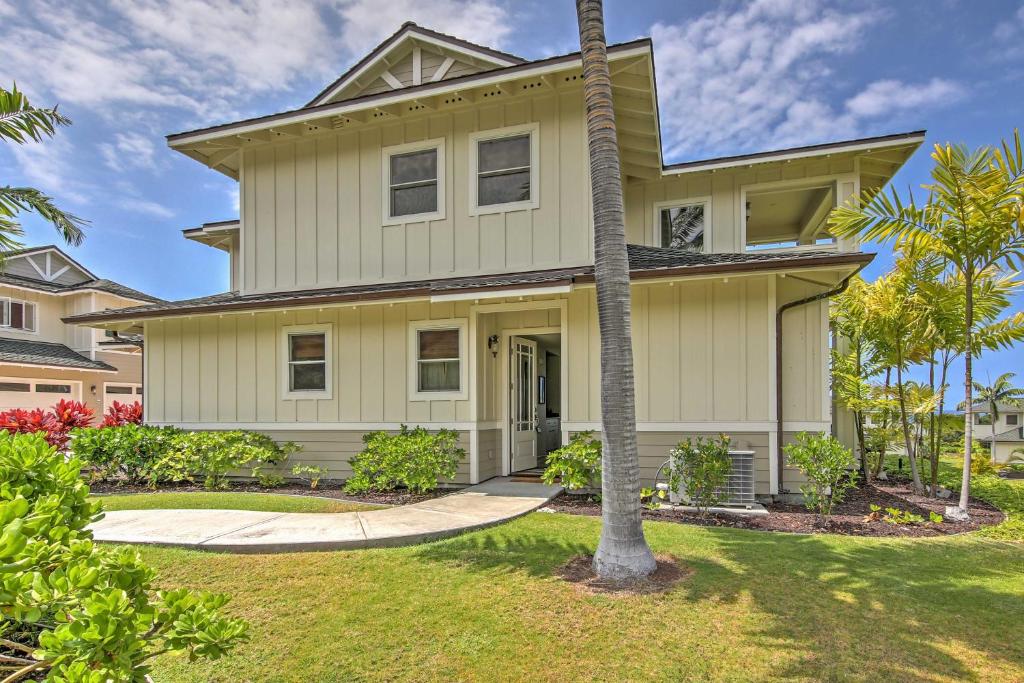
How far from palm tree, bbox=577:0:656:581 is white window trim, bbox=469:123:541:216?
415cm

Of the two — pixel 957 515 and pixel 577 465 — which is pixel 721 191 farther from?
pixel 957 515

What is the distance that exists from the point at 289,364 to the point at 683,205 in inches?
327

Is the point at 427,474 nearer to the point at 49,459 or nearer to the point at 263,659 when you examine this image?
the point at 263,659

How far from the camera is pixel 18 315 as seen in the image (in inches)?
819

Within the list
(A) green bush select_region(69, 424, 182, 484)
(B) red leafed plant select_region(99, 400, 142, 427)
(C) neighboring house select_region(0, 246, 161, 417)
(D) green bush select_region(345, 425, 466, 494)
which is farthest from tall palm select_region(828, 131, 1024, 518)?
(C) neighboring house select_region(0, 246, 161, 417)

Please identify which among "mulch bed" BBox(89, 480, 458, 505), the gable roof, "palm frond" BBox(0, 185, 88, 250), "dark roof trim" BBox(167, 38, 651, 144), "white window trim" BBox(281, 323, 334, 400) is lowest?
"mulch bed" BBox(89, 480, 458, 505)

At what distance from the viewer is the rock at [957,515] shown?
692 centimetres

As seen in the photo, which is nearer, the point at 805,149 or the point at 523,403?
the point at 805,149

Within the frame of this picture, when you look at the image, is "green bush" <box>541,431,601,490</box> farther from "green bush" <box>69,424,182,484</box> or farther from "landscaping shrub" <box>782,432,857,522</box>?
"green bush" <box>69,424,182,484</box>

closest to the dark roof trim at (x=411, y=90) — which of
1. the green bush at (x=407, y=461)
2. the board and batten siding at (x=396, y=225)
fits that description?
the board and batten siding at (x=396, y=225)

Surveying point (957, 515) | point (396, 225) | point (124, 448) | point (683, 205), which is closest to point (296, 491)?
point (124, 448)

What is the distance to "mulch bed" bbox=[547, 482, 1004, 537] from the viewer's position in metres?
6.43

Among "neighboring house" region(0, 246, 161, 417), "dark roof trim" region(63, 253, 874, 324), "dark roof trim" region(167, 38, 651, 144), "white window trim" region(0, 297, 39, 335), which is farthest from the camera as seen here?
"white window trim" region(0, 297, 39, 335)

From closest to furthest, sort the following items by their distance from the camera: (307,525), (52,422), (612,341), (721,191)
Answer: (612,341) < (307,525) < (721,191) < (52,422)
